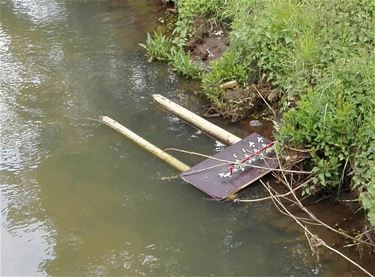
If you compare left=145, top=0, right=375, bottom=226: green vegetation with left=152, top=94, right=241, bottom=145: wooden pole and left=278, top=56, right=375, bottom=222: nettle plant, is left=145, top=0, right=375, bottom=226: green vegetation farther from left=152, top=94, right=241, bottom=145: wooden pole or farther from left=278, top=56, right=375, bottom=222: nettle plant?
left=152, top=94, right=241, bottom=145: wooden pole

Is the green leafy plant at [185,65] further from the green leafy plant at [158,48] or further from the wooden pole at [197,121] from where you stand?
the wooden pole at [197,121]

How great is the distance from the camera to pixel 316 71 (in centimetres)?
562

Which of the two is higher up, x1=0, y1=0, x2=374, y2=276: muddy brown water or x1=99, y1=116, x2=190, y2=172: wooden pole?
x1=99, y1=116, x2=190, y2=172: wooden pole

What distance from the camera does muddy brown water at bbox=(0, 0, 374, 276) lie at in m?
4.66

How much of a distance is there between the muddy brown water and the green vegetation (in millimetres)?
587

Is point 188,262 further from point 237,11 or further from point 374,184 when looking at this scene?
point 237,11

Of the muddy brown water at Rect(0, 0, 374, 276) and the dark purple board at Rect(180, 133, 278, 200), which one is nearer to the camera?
the muddy brown water at Rect(0, 0, 374, 276)

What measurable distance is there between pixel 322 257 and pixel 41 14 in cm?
659

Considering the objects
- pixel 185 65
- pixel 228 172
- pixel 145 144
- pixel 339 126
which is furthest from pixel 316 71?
pixel 185 65

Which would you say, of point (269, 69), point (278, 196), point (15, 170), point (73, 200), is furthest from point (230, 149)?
point (15, 170)

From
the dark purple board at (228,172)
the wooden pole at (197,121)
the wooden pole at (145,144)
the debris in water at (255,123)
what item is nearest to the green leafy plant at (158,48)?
the wooden pole at (197,121)

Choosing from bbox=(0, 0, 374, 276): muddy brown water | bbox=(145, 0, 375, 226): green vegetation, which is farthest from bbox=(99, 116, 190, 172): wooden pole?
bbox=(145, 0, 375, 226): green vegetation

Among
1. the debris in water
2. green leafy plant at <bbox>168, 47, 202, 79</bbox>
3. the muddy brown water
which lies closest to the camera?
the muddy brown water

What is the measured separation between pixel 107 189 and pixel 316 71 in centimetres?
235
